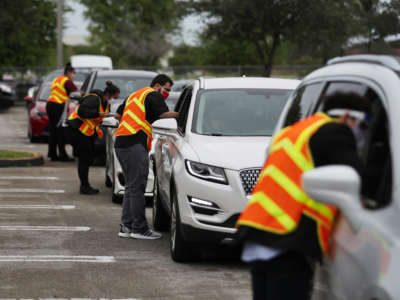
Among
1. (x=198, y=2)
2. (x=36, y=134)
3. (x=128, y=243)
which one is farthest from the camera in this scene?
(x=198, y=2)

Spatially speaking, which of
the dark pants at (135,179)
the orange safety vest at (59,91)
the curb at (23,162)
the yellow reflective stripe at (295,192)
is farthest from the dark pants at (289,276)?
the orange safety vest at (59,91)

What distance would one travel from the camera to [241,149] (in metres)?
7.97

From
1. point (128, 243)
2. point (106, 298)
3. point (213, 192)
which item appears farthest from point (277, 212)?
point (128, 243)

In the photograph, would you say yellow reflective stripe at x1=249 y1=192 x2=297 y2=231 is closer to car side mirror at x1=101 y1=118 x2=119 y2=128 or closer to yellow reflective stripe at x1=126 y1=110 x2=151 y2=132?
yellow reflective stripe at x1=126 y1=110 x2=151 y2=132

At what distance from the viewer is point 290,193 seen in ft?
12.2

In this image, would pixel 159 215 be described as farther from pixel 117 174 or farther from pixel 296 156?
pixel 296 156

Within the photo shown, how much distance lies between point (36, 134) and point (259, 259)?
1770cm

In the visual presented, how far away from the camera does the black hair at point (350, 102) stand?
145 inches

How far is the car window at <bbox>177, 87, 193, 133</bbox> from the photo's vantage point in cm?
895

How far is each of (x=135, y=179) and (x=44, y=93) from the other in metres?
12.8

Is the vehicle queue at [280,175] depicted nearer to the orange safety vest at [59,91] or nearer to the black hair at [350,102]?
the black hair at [350,102]

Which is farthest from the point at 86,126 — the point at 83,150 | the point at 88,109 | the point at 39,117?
the point at 39,117

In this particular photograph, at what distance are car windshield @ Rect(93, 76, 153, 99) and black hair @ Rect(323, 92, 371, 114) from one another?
1164 cm

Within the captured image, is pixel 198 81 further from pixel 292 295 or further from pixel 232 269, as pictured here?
pixel 292 295
